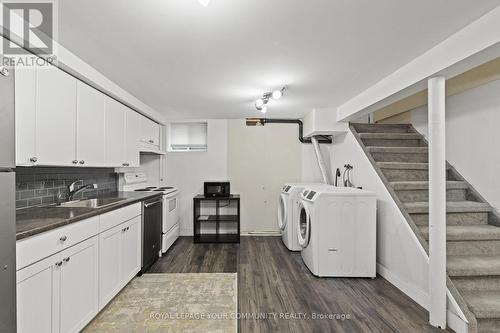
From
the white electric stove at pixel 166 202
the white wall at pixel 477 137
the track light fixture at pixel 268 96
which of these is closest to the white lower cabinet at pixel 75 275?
the white electric stove at pixel 166 202

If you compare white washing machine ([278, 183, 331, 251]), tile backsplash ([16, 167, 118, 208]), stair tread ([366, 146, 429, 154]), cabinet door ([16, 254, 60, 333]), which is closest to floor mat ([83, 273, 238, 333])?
cabinet door ([16, 254, 60, 333])

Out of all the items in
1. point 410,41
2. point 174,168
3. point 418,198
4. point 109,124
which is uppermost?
point 410,41

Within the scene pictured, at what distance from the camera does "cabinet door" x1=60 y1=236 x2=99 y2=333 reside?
1559mm

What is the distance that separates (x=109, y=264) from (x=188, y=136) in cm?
304

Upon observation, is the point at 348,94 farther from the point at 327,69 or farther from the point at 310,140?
the point at 310,140

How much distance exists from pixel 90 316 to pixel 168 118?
11.4ft

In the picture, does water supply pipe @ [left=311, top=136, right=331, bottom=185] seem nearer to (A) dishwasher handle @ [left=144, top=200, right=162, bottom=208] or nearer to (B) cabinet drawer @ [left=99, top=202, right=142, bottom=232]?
(A) dishwasher handle @ [left=144, top=200, right=162, bottom=208]

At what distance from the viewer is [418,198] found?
9.30 ft

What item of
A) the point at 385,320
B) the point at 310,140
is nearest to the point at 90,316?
the point at 385,320

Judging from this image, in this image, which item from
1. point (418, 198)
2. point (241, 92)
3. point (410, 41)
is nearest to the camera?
point (410, 41)

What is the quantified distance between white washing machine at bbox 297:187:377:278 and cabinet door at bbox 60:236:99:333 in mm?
2221

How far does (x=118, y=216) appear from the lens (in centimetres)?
227

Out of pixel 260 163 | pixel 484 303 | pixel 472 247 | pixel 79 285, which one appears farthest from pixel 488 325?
pixel 260 163

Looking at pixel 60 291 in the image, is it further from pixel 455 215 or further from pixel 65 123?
pixel 455 215
